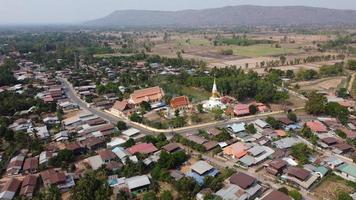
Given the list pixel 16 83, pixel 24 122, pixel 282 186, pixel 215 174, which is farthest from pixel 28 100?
pixel 282 186

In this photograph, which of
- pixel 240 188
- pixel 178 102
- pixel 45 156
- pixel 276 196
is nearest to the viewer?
pixel 276 196

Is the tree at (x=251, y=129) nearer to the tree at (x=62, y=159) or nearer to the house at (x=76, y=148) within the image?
the house at (x=76, y=148)

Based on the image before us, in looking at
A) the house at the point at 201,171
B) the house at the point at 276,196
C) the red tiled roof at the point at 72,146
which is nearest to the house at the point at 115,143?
the red tiled roof at the point at 72,146

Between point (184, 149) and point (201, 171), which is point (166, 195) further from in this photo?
point (184, 149)

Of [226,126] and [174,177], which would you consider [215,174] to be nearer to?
[174,177]

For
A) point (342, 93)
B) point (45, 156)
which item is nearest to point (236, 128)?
point (45, 156)
